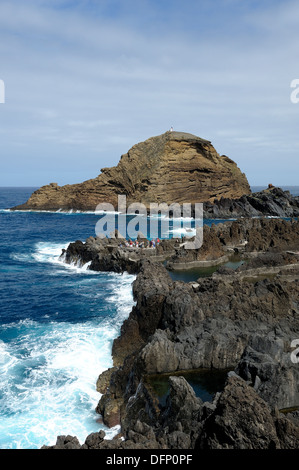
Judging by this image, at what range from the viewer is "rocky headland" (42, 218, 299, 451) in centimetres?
1040

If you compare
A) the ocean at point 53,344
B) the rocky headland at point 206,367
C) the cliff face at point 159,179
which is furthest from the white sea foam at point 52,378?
the cliff face at point 159,179

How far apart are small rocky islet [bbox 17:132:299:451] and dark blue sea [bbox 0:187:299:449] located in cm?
124

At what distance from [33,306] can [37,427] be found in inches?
655

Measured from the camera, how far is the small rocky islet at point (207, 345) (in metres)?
10.6

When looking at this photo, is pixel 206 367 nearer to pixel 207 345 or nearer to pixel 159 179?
pixel 207 345

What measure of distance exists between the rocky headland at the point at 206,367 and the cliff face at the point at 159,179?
7964cm

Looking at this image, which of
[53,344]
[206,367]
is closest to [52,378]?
[53,344]

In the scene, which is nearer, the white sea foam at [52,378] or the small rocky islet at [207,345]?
the small rocky islet at [207,345]

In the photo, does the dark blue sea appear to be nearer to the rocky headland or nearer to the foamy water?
the foamy water

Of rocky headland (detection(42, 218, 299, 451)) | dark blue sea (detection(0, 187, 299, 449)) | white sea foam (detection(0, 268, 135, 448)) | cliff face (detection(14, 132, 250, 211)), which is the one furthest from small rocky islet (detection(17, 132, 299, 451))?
cliff face (detection(14, 132, 250, 211))

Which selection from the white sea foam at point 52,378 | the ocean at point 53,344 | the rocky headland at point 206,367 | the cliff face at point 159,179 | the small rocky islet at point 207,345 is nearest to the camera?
the rocky headland at point 206,367

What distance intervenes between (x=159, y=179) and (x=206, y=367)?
9383 centimetres

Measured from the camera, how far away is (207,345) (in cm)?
1936

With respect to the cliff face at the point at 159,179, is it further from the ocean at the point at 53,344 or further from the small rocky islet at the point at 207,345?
the ocean at the point at 53,344
